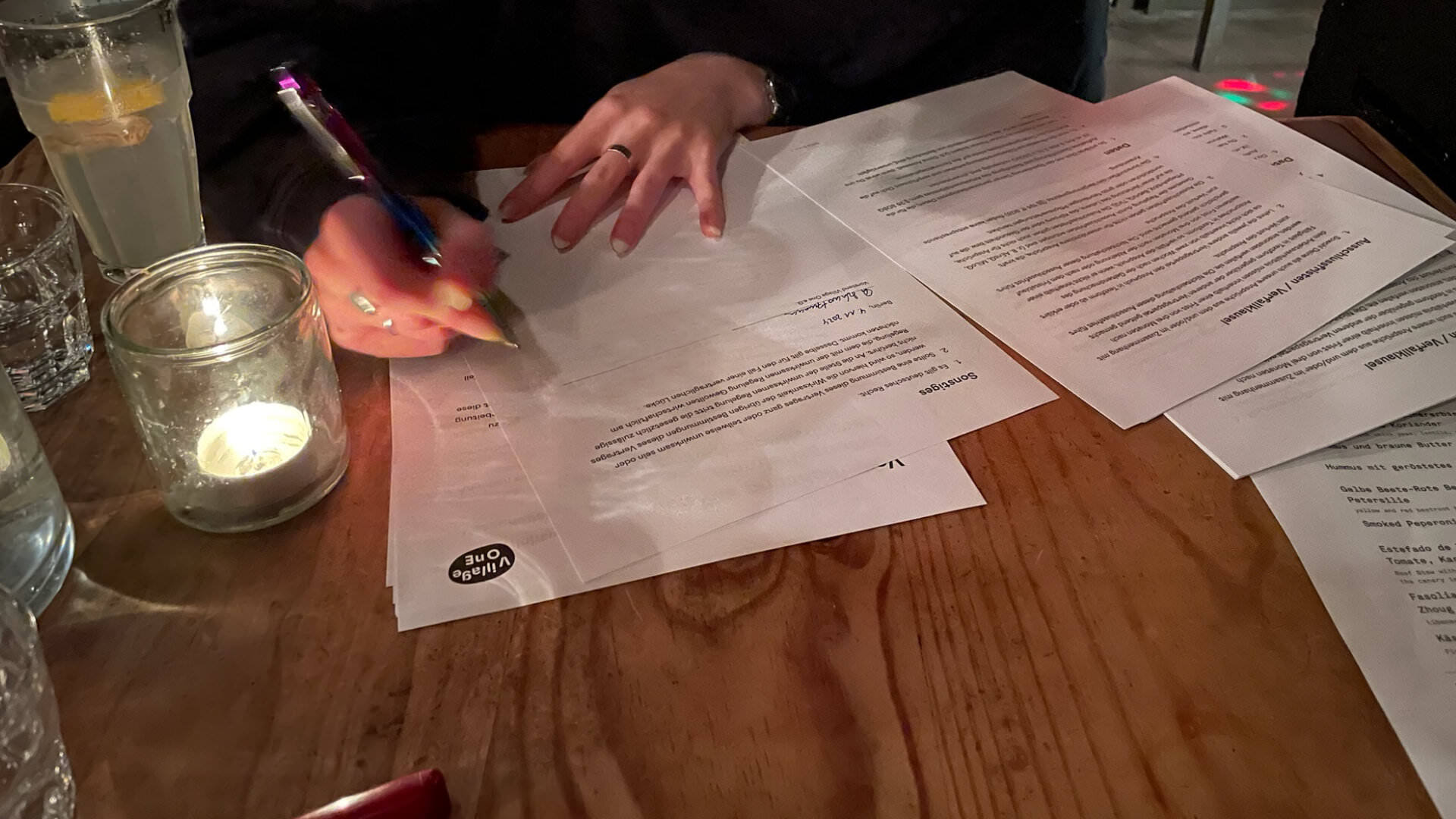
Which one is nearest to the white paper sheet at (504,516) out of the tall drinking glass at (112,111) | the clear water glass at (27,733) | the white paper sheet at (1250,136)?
the clear water glass at (27,733)

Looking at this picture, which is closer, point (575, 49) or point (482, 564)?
point (482, 564)

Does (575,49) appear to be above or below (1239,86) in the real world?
above

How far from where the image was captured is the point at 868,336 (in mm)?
512

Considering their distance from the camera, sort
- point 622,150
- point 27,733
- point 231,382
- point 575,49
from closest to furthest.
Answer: point 27,733 → point 231,382 → point 622,150 → point 575,49

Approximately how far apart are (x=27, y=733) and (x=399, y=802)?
0.12 m

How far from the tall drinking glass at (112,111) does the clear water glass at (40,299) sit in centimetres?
5

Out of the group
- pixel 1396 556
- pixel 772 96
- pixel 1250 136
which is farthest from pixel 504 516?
pixel 1250 136

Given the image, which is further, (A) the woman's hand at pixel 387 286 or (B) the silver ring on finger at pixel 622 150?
(B) the silver ring on finger at pixel 622 150

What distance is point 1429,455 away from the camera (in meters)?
0.43

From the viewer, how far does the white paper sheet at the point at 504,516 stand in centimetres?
38

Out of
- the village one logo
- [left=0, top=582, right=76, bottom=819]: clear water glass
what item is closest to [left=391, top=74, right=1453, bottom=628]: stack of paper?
the village one logo

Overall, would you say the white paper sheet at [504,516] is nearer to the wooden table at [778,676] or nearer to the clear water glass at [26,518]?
the wooden table at [778,676]

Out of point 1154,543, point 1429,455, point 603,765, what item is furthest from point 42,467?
point 1429,455

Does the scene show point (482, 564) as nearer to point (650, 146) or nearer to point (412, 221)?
point (412, 221)
